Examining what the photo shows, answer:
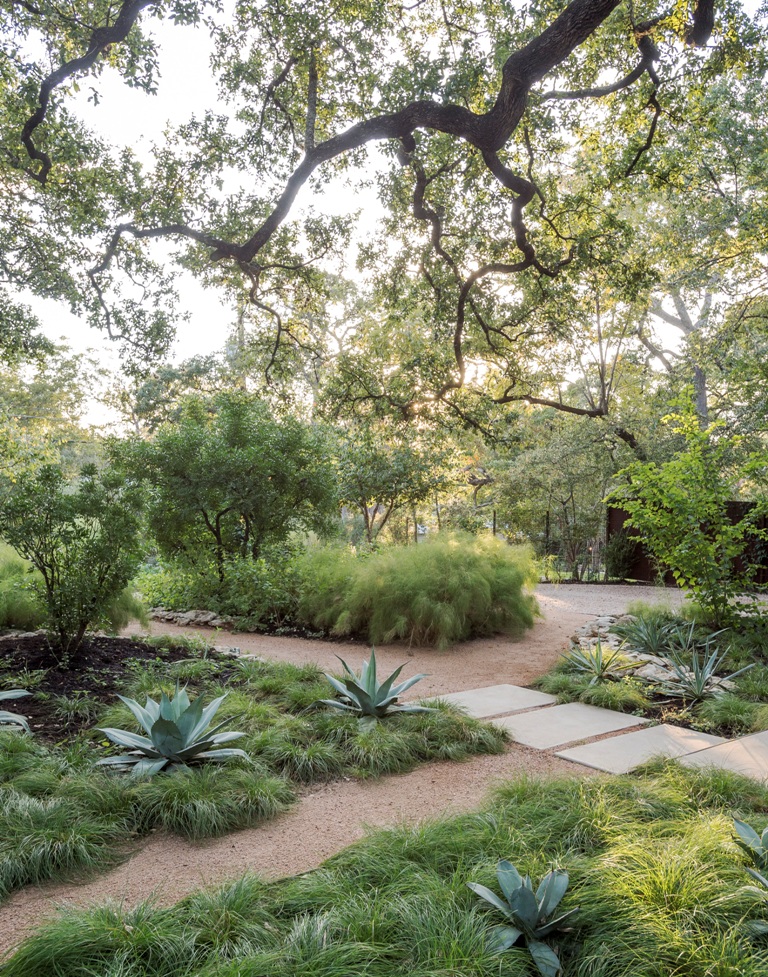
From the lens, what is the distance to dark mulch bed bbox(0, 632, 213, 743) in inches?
150

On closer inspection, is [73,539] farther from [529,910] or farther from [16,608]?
[529,910]

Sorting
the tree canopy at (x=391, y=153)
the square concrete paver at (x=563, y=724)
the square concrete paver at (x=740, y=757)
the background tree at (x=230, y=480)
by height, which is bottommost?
the square concrete paver at (x=563, y=724)

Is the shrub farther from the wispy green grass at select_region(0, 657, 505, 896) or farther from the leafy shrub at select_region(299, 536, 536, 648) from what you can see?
the leafy shrub at select_region(299, 536, 536, 648)

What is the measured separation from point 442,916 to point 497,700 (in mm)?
2953

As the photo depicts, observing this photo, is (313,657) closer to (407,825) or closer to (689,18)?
(407,825)

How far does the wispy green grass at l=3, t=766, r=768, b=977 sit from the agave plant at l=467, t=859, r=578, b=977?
5 centimetres

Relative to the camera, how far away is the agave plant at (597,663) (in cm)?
511

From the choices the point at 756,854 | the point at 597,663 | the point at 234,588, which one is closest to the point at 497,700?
the point at 597,663

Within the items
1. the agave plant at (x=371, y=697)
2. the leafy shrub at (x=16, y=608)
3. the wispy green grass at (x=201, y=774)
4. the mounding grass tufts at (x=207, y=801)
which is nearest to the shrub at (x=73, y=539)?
the wispy green grass at (x=201, y=774)

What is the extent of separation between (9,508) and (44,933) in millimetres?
3645

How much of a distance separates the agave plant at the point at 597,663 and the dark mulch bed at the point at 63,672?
326 cm

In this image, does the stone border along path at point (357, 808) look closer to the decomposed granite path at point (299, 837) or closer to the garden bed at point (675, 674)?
the decomposed granite path at point (299, 837)

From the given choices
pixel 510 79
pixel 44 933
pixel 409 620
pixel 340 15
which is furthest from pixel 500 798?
pixel 340 15

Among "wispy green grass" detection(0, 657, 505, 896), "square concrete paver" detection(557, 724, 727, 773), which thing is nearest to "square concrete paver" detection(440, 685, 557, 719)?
"wispy green grass" detection(0, 657, 505, 896)
